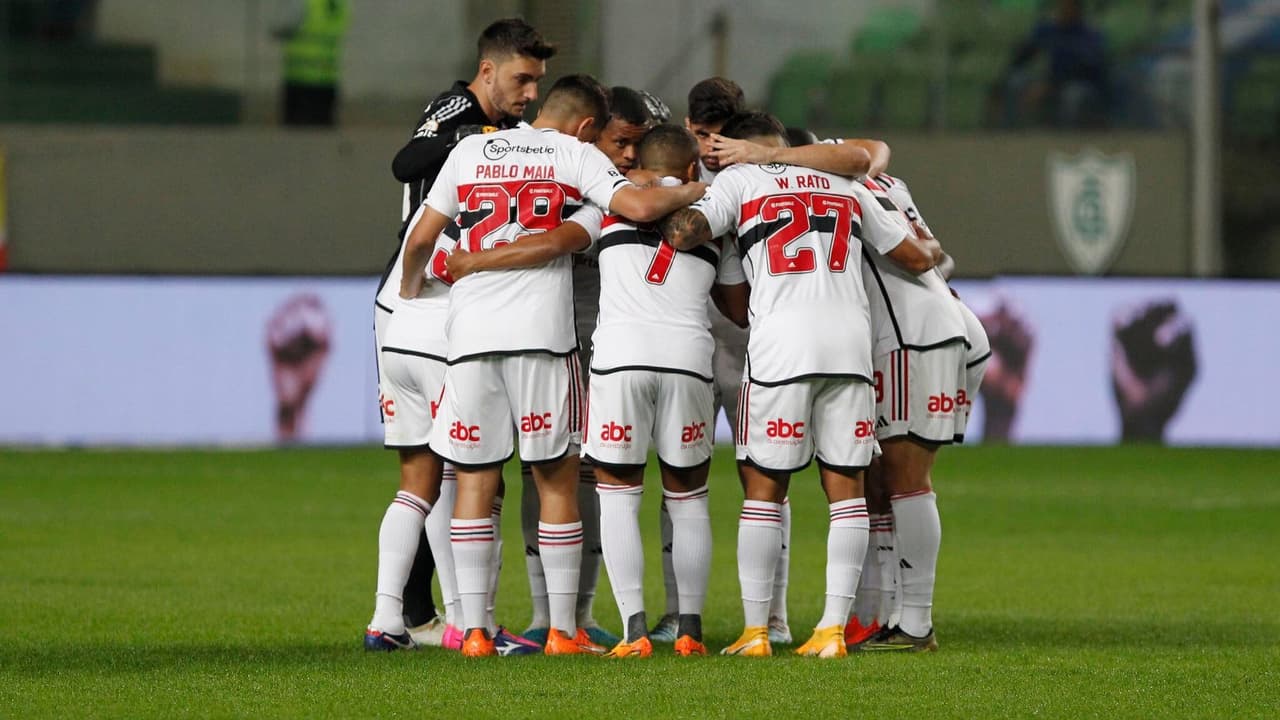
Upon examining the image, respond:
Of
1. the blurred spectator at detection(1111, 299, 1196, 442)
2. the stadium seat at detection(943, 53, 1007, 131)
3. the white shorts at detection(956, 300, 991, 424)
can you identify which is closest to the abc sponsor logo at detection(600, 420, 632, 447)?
the white shorts at detection(956, 300, 991, 424)

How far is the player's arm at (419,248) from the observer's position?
6141 mm

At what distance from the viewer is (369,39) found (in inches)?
738

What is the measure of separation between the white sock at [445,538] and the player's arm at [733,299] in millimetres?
1130

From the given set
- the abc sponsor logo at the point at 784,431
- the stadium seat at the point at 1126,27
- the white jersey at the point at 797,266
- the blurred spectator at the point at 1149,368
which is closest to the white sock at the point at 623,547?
the abc sponsor logo at the point at 784,431

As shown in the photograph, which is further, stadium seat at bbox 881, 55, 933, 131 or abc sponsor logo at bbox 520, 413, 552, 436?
stadium seat at bbox 881, 55, 933, 131

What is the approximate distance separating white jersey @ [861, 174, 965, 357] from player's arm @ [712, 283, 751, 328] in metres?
0.45

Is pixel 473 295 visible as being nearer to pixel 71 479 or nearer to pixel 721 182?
pixel 721 182

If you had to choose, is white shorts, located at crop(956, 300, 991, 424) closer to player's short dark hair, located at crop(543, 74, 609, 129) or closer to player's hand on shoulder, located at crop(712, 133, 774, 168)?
player's hand on shoulder, located at crop(712, 133, 774, 168)

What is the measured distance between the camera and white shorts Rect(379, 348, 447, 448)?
637 cm

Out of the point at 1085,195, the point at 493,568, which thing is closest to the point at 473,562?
the point at 493,568

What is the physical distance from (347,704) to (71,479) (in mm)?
9163

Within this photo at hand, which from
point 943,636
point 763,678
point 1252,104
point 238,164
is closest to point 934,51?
point 1252,104

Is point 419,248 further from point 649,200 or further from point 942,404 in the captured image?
point 942,404

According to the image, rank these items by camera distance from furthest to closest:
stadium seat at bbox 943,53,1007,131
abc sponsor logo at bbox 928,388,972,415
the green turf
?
1. stadium seat at bbox 943,53,1007,131
2. abc sponsor logo at bbox 928,388,972,415
3. the green turf
